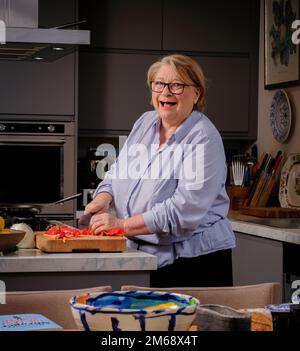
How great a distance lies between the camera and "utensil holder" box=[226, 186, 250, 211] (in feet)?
16.7

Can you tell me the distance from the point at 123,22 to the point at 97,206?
2.28m

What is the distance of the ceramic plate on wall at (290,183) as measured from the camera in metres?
4.64

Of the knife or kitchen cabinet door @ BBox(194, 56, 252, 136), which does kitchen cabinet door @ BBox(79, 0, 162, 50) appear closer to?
kitchen cabinet door @ BBox(194, 56, 252, 136)

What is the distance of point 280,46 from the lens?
4957 mm

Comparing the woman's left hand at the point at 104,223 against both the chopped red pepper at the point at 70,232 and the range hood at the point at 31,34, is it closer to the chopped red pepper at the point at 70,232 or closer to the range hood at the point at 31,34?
the chopped red pepper at the point at 70,232

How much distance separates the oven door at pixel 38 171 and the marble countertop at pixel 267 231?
1.06m

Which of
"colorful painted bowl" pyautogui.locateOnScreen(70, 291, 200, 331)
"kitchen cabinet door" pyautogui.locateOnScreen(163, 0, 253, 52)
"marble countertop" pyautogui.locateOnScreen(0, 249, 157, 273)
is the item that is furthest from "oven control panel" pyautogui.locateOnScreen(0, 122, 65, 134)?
"colorful painted bowl" pyautogui.locateOnScreen(70, 291, 200, 331)

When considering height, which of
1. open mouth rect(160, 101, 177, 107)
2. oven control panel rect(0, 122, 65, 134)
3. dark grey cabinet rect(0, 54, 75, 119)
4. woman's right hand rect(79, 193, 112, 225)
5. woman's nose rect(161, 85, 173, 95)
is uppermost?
dark grey cabinet rect(0, 54, 75, 119)

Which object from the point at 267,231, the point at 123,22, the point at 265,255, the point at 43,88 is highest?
the point at 123,22

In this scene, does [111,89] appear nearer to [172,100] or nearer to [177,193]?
[172,100]

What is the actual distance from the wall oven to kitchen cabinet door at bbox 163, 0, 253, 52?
0.95 meters

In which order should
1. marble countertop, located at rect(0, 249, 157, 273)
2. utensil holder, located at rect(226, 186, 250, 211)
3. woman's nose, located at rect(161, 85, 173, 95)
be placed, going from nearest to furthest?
marble countertop, located at rect(0, 249, 157, 273) → woman's nose, located at rect(161, 85, 173, 95) → utensil holder, located at rect(226, 186, 250, 211)

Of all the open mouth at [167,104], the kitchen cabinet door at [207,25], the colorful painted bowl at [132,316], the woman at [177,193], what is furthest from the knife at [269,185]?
the colorful painted bowl at [132,316]

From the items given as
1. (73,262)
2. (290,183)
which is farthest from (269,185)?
(73,262)
